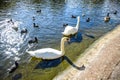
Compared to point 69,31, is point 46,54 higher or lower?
lower

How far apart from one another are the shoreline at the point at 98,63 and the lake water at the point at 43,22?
228 centimetres

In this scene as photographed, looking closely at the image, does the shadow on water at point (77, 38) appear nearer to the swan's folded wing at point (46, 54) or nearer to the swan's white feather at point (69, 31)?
the swan's white feather at point (69, 31)

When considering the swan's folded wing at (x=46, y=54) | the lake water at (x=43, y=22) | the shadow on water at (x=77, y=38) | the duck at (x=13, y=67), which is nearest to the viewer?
the duck at (x=13, y=67)

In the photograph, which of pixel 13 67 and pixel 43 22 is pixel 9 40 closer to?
pixel 13 67

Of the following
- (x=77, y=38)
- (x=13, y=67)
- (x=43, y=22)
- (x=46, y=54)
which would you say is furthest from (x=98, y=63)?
(x=43, y=22)

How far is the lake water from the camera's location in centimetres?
1895

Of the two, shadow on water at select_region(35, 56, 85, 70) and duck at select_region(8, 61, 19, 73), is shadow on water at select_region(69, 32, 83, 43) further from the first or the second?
duck at select_region(8, 61, 19, 73)

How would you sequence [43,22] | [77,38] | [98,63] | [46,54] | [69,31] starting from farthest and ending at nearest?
[43,22] → [69,31] → [77,38] → [46,54] → [98,63]

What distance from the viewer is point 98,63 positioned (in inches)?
629

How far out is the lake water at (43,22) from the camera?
19.0 metres

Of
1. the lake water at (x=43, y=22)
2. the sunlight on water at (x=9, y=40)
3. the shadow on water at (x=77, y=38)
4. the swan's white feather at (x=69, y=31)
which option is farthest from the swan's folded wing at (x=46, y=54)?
the swan's white feather at (x=69, y=31)

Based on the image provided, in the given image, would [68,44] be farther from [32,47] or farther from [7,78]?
[7,78]

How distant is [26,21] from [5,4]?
34.2 ft

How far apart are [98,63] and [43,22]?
39.1 ft
